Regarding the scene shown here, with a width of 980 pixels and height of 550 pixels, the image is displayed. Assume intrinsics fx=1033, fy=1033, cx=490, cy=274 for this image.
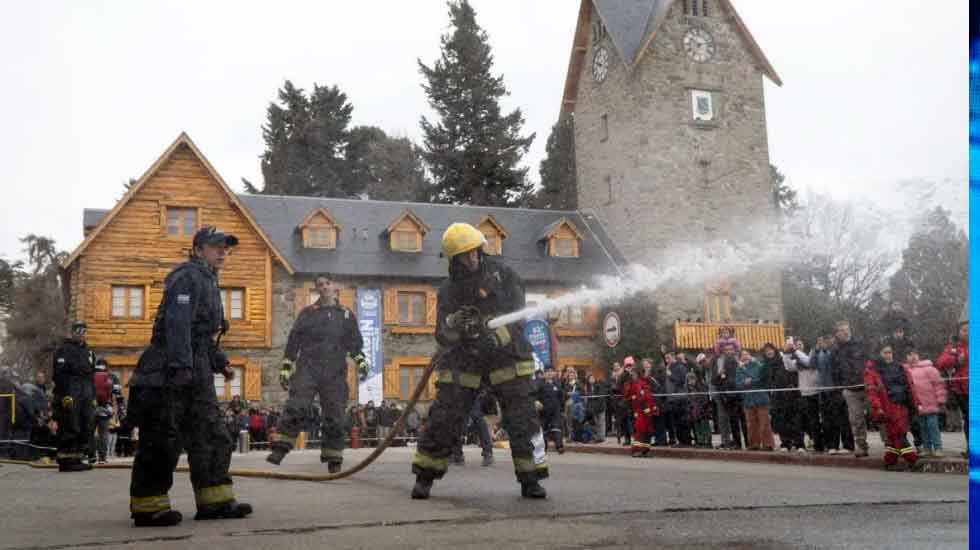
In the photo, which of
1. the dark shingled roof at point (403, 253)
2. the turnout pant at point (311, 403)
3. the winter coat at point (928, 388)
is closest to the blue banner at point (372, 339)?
the dark shingled roof at point (403, 253)

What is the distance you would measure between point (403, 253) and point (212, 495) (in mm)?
32116

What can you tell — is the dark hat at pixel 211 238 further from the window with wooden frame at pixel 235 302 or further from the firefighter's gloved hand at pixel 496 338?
the window with wooden frame at pixel 235 302

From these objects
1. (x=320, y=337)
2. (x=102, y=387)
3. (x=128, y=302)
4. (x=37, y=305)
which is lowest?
(x=102, y=387)

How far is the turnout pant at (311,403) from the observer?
11156 millimetres

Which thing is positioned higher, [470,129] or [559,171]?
[470,129]

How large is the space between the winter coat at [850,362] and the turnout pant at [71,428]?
9.73 metres

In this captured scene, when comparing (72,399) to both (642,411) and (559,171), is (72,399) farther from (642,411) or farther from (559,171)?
(559,171)

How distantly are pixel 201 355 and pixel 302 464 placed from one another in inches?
277

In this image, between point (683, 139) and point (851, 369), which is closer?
point (851, 369)

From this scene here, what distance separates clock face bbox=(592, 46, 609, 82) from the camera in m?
42.5

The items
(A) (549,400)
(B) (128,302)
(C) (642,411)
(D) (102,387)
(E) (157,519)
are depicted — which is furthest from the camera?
(B) (128,302)

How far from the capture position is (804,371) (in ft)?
49.8

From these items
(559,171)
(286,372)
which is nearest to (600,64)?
(559,171)

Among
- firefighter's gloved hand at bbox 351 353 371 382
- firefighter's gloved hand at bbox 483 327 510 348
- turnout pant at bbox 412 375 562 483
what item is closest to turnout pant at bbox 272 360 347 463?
firefighter's gloved hand at bbox 351 353 371 382
